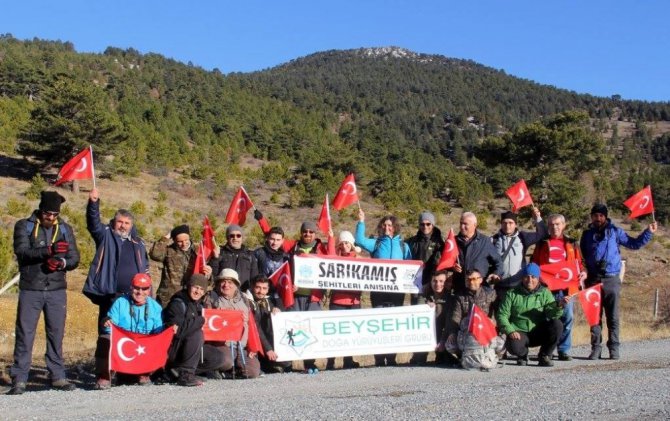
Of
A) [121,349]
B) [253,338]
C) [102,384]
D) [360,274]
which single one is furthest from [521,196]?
[102,384]

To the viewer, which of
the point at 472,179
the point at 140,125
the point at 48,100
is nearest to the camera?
the point at 48,100

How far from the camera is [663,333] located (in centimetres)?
1443

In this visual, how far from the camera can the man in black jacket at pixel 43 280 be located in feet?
25.3

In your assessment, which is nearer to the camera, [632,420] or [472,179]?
[632,420]

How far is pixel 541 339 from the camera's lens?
379 inches

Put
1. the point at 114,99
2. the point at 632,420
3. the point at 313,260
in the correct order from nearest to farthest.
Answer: the point at 632,420, the point at 313,260, the point at 114,99

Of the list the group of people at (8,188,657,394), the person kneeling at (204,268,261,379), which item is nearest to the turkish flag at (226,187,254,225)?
the group of people at (8,188,657,394)

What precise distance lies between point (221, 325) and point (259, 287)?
795 millimetres

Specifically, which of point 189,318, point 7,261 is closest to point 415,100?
point 7,261

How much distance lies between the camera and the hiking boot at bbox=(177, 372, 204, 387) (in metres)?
8.17

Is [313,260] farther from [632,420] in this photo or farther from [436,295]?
[632,420]

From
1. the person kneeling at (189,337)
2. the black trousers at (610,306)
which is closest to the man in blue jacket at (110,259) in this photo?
the person kneeling at (189,337)

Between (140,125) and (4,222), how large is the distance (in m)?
39.2

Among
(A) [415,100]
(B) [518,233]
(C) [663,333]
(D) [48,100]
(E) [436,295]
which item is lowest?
(C) [663,333]
